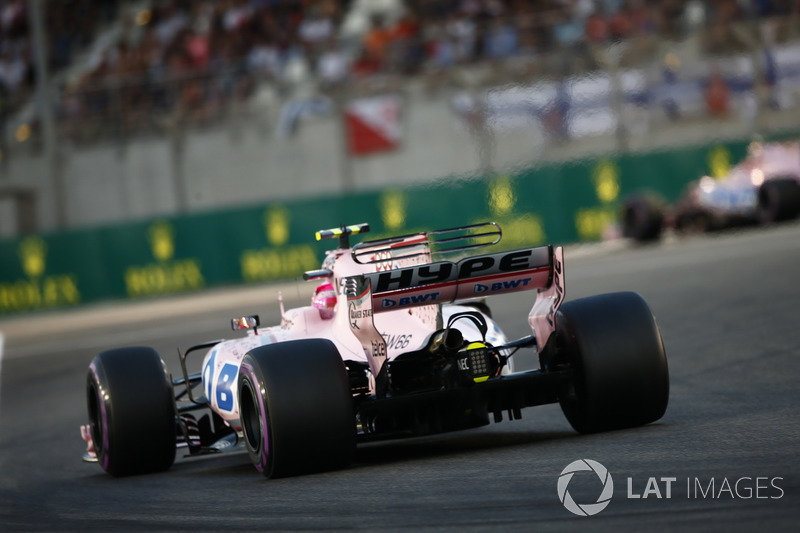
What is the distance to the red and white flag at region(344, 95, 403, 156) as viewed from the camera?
23328mm

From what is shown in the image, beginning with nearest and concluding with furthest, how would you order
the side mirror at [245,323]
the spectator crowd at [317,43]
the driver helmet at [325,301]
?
the driver helmet at [325,301] → the side mirror at [245,323] → the spectator crowd at [317,43]

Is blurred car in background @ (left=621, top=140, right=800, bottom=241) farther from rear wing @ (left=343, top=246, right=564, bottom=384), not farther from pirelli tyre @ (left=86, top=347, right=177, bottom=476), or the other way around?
pirelli tyre @ (left=86, top=347, right=177, bottom=476)

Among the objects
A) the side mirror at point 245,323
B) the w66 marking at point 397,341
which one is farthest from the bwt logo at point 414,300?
the side mirror at point 245,323

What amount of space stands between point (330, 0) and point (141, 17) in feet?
15.7

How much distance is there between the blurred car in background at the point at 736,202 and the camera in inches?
761

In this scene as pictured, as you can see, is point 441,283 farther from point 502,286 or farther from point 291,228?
point 291,228

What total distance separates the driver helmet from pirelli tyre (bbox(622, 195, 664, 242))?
13.6 metres

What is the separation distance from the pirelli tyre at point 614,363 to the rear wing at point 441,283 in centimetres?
23

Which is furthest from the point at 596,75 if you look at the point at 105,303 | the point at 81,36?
the point at 81,36

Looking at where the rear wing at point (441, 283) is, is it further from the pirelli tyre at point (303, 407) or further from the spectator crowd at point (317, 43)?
the spectator crowd at point (317, 43)

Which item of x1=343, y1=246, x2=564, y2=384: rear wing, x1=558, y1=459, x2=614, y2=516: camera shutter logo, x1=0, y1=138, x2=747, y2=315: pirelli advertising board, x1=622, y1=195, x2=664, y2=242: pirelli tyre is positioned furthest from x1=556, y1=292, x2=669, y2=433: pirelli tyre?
x1=0, y1=138, x2=747, y2=315: pirelli advertising board

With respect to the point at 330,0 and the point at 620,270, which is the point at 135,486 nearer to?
the point at 620,270

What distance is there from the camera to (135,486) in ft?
23.5

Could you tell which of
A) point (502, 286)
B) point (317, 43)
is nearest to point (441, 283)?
point (502, 286)
